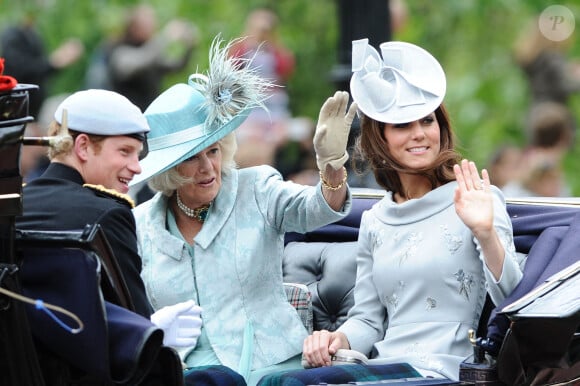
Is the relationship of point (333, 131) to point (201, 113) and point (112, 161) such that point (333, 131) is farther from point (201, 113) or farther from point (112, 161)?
point (112, 161)

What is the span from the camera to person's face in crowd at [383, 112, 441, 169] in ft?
15.5

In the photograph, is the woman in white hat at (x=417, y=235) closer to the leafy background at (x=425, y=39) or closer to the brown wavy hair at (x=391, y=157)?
the brown wavy hair at (x=391, y=157)

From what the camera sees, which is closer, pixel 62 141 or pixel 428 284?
pixel 62 141

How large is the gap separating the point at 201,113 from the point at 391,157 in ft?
2.37

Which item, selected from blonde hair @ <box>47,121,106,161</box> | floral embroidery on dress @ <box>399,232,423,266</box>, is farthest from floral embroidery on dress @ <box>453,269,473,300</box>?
blonde hair @ <box>47,121,106,161</box>

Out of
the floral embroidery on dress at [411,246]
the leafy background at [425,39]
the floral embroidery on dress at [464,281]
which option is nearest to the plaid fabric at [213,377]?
the floral embroidery on dress at [411,246]

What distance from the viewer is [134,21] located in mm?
10344

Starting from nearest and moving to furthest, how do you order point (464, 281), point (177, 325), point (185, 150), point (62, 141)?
1. point (62, 141)
2. point (177, 325)
3. point (464, 281)
4. point (185, 150)

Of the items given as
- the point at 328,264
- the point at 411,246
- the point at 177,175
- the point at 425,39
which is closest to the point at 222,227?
the point at 177,175

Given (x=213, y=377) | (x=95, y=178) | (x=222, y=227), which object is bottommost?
(x=213, y=377)

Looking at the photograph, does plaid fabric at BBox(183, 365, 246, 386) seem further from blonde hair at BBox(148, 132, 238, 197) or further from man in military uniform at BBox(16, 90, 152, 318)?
blonde hair at BBox(148, 132, 238, 197)

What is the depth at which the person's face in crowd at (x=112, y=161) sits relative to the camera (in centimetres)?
444

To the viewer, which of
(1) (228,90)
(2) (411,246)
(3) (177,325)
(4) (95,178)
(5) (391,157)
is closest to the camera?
(3) (177,325)

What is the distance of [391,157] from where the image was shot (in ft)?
15.7
